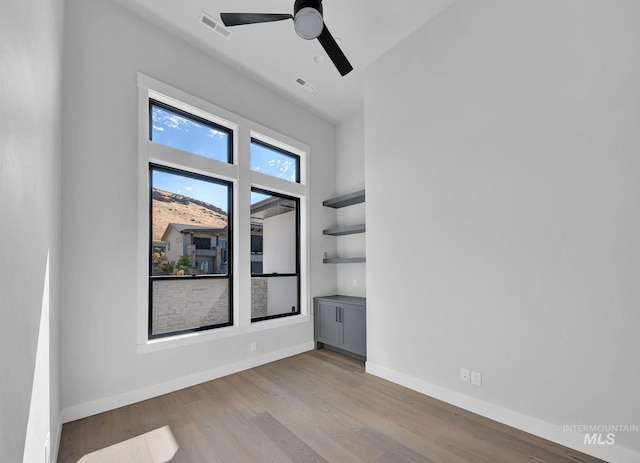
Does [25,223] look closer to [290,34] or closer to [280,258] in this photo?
[290,34]

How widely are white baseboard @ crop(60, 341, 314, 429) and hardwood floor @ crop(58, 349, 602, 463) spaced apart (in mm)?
64

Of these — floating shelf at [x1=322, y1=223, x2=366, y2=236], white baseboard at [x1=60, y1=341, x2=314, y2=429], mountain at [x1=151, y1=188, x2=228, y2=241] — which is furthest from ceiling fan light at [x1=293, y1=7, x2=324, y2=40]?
white baseboard at [x1=60, y1=341, x2=314, y2=429]

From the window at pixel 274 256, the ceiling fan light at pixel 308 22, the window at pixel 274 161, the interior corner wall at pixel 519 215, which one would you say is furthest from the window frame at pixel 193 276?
the ceiling fan light at pixel 308 22

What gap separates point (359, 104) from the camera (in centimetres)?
462

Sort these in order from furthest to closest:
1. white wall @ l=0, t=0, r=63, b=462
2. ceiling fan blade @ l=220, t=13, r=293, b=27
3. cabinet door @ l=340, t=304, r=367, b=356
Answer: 1. cabinet door @ l=340, t=304, r=367, b=356
2. ceiling fan blade @ l=220, t=13, r=293, b=27
3. white wall @ l=0, t=0, r=63, b=462

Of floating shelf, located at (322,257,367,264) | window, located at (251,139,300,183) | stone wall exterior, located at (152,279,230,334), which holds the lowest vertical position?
stone wall exterior, located at (152,279,230,334)

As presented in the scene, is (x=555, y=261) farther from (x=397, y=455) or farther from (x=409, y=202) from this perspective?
(x=397, y=455)

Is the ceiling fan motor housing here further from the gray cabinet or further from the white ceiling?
the gray cabinet

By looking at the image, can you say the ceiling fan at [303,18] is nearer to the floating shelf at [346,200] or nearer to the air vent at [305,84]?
the air vent at [305,84]

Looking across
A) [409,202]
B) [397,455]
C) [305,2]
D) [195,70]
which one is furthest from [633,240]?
[195,70]

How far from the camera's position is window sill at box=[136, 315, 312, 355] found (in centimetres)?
289

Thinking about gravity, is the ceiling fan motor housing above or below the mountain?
above

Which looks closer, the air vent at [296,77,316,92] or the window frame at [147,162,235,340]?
the window frame at [147,162,235,340]

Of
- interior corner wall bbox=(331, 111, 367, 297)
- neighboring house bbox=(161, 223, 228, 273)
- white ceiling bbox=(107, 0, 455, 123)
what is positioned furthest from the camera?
interior corner wall bbox=(331, 111, 367, 297)
